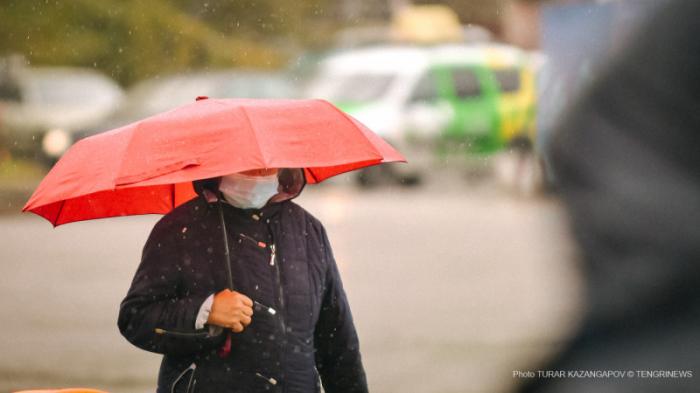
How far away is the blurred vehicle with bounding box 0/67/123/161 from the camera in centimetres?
1767

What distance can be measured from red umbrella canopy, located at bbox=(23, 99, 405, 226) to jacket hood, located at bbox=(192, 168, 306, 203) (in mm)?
107

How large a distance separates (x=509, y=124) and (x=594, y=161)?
643 inches

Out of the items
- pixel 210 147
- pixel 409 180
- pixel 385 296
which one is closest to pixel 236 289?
pixel 210 147

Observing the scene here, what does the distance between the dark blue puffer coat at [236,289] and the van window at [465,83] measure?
14.4 metres

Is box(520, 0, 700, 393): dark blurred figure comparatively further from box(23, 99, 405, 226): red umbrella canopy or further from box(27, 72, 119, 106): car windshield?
box(27, 72, 119, 106): car windshield

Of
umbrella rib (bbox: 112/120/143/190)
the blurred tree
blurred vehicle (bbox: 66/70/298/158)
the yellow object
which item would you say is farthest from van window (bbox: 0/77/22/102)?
umbrella rib (bbox: 112/120/143/190)

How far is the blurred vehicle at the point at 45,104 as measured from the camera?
17.7 meters

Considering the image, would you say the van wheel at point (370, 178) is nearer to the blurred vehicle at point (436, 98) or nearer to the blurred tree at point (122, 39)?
the blurred vehicle at point (436, 98)

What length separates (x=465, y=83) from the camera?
57.8 feet

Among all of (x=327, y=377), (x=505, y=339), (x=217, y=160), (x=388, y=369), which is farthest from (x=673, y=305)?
(x=505, y=339)

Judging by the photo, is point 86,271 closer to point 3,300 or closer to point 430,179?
point 3,300

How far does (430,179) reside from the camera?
56.2 ft

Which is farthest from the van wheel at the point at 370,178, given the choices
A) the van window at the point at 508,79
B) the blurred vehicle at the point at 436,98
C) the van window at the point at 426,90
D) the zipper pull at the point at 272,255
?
the zipper pull at the point at 272,255

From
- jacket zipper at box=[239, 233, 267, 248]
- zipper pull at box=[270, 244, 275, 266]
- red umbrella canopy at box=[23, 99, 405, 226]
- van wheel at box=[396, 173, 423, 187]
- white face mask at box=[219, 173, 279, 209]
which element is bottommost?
van wheel at box=[396, 173, 423, 187]
